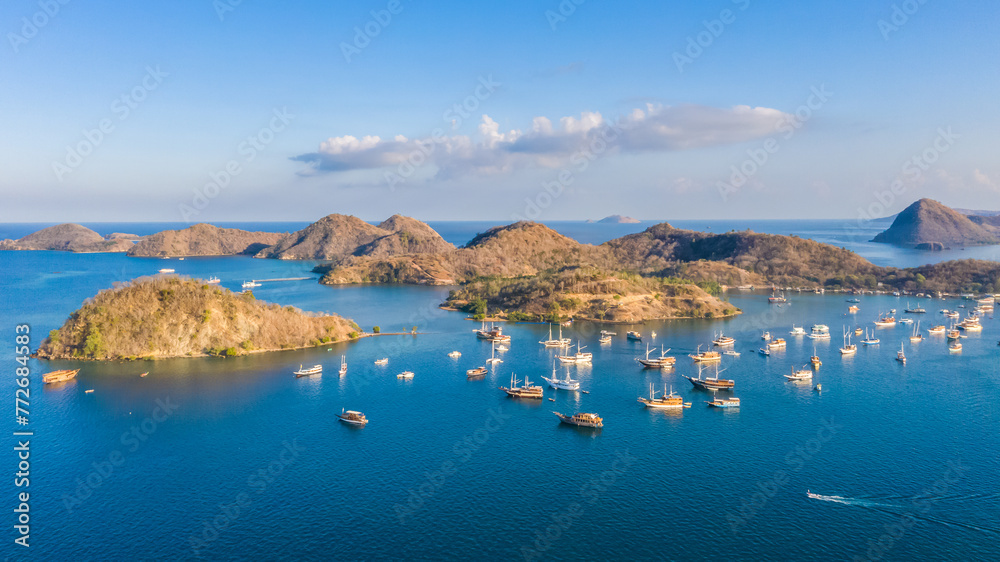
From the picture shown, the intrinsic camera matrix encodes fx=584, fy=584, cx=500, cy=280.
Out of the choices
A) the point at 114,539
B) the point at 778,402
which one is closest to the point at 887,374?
the point at 778,402

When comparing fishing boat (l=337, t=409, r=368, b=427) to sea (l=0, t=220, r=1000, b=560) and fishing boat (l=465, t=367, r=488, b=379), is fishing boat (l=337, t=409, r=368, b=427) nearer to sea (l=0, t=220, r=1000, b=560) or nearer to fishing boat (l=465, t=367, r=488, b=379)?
sea (l=0, t=220, r=1000, b=560)

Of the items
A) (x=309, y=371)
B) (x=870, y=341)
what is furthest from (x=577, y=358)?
(x=870, y=341)

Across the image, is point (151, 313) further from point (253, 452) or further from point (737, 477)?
point (737, 477)

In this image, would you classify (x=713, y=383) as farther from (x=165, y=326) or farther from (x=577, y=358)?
(x=165, y=326)

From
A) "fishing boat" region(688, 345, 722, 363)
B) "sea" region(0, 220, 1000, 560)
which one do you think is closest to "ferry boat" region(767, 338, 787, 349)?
"sea" region(0, 220, 1000, 560)

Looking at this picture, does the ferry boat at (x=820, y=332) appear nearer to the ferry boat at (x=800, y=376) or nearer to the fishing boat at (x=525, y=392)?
the ferry boat at (x=800, y=376)

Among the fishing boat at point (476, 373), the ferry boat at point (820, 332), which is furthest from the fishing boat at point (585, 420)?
the ferry boat at point (820, 332)
